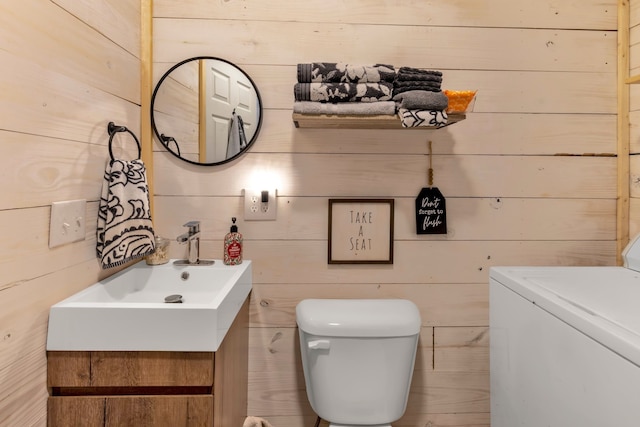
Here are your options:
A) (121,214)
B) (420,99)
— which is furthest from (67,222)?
(420,99)

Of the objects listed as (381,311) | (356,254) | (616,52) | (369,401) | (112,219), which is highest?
(616,52)

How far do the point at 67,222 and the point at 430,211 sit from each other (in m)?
1.18

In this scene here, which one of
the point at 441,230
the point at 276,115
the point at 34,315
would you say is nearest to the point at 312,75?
the point at 276,115

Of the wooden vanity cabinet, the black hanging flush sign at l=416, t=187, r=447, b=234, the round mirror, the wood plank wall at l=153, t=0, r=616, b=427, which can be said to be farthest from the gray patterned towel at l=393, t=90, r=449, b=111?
the wooden vanity cabinet

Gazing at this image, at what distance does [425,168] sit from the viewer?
4.89 feet

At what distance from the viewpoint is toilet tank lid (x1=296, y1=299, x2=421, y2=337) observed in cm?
125

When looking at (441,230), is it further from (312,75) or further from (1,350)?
(1,350)

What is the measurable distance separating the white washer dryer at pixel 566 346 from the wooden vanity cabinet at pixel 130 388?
0.83m

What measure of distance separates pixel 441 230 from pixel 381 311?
1.33 feet

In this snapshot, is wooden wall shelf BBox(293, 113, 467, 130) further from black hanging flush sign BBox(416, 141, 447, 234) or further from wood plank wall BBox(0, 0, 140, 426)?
wood plank wall BBox(0, 0, 140, 426)

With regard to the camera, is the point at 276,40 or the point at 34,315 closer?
the point at 34,315

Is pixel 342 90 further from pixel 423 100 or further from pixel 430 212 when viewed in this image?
pixel 430 212

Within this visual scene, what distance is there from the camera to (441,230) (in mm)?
1479

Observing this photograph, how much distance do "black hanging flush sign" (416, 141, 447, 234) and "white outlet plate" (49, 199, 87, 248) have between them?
112 cm
